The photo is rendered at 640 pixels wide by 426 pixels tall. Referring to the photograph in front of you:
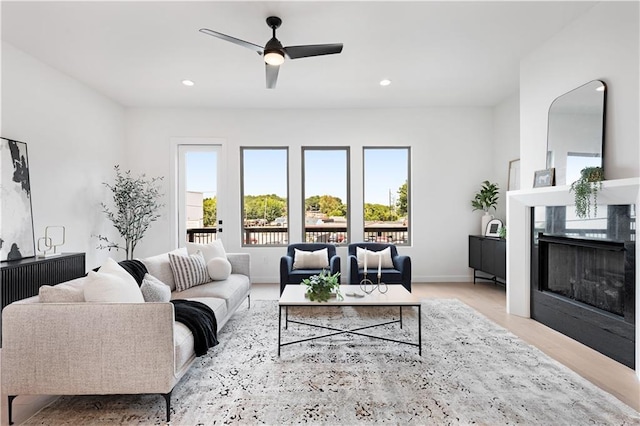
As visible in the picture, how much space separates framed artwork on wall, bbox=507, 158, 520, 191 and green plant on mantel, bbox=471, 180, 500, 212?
0.71ft

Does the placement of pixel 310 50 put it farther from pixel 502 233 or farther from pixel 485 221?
pixel 485 221

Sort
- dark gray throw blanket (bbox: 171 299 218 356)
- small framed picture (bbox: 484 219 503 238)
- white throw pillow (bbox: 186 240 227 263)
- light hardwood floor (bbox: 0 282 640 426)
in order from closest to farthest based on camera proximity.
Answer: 1. light hardwood floor (bbox: 0 282 640 426)
2. dark gray throw blanket (bbox: 171 299 218 356)
3. white throw pillow (bbox: 186 240 227 263)
4. small framed picture (bbox: 484 219 503 238)

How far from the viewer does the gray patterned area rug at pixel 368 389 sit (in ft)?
Answer: 6.41

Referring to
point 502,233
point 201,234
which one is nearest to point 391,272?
point 502,233

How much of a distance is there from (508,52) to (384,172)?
8.44ft

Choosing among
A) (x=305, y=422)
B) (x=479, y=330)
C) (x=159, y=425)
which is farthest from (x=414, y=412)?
(x=479, y=330)

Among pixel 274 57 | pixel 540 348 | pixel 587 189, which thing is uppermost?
pixel 274 57

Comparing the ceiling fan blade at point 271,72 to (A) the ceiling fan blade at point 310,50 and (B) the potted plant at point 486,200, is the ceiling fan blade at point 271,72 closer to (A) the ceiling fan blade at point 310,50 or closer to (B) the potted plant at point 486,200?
(A) the ceiling fan blade at point 310,50

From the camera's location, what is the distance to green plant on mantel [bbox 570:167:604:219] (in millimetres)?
2719

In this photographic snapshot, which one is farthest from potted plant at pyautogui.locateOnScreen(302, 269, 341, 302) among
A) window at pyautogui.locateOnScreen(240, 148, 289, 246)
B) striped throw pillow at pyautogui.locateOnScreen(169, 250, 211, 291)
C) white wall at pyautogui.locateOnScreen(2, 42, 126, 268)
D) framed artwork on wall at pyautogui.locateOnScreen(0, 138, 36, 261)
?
white wall at pyautogui.locateOnScreen(2, 42, 126, 268)

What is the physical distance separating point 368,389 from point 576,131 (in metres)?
2.90

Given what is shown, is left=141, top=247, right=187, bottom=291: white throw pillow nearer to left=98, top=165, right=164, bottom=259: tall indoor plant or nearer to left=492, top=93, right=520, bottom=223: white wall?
left=98, top=165, right=164, bottom=259: tall indoor plant

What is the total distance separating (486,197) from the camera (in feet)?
17.5

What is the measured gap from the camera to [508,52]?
370cm
